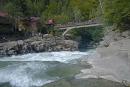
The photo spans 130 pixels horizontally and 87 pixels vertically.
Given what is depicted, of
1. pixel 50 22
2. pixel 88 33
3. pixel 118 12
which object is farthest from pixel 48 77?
pixel 88 33

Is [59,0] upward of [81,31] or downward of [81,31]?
upward

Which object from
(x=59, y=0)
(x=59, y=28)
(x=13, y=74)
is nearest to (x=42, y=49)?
(x=59, y=28)

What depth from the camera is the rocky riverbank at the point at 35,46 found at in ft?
132

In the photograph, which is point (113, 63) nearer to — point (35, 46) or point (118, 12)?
point (118, 12)

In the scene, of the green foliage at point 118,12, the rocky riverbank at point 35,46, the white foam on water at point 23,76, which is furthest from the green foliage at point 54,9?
the white foam on water at point 23,76

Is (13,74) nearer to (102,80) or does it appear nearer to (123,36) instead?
(102,80)

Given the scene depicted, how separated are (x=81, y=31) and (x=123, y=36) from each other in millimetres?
20414

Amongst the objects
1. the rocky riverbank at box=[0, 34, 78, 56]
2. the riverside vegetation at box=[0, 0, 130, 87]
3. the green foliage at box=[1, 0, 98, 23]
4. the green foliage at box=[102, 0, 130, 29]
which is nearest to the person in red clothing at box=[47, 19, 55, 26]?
the riverside vegetation at box=[0, 0, 130, 87]

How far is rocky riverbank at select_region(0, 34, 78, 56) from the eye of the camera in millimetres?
40250

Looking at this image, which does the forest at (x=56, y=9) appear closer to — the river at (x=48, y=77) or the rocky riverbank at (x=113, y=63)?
the rocky riverbank at (x=113, y=63)

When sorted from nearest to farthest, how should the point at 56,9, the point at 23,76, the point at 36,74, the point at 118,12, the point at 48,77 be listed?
the point at 48,77 < the point at 23,76 < the point at 36,74 < the point at 118,12 < the point at 56,9

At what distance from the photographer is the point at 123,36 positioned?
1222 inches

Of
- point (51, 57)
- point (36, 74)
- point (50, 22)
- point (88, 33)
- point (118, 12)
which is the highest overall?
point (118, 12)

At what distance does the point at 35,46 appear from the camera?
136ft
